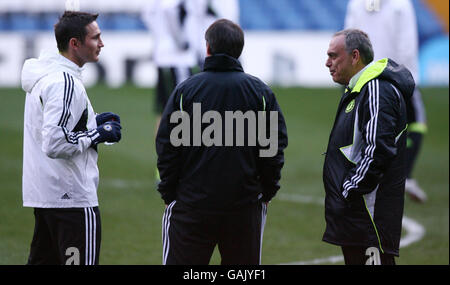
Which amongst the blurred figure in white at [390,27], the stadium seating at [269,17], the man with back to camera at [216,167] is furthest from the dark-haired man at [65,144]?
the stadium seating at [269,17]

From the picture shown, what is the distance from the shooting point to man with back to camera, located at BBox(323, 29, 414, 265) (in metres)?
4.21

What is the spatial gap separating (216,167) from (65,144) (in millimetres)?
801

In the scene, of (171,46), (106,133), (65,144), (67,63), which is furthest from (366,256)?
(171,46)

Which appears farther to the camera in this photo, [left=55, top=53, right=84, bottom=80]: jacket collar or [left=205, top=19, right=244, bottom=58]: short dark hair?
[left=55, top=53, right=84, bottom=80]: jacket collar

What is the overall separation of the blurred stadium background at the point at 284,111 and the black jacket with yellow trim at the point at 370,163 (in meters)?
2.07

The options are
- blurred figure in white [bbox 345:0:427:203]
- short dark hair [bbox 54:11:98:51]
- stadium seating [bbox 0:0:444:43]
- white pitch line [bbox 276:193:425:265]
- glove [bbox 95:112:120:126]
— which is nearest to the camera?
short dark hair [bbox 54:11:98:51]

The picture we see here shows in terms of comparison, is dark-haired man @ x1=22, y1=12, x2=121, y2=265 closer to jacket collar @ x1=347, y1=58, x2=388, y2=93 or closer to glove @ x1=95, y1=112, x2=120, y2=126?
glove @ x1=95, y1=112, x2=120, y2=126

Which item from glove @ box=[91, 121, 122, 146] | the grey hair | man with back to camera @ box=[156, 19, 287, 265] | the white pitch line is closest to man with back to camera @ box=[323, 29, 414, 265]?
the grey hair

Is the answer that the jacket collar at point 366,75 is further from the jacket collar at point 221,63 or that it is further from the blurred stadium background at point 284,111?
the blurred stadium background at point 284,111

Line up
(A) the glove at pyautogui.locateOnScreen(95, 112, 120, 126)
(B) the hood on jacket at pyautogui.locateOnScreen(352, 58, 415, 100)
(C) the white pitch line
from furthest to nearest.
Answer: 1. (C) the white pitch line
2. (A) the glove at pyautogui.locateOnScreen(95, 112, 120, 126)
3. (B) the hood on jacket at pyautogui.locateOnScreen(352, 58, 415, 100)

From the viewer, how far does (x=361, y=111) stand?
14.1 ft

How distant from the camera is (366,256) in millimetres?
4367

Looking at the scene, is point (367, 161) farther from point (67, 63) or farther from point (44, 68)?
point (44, 68)
